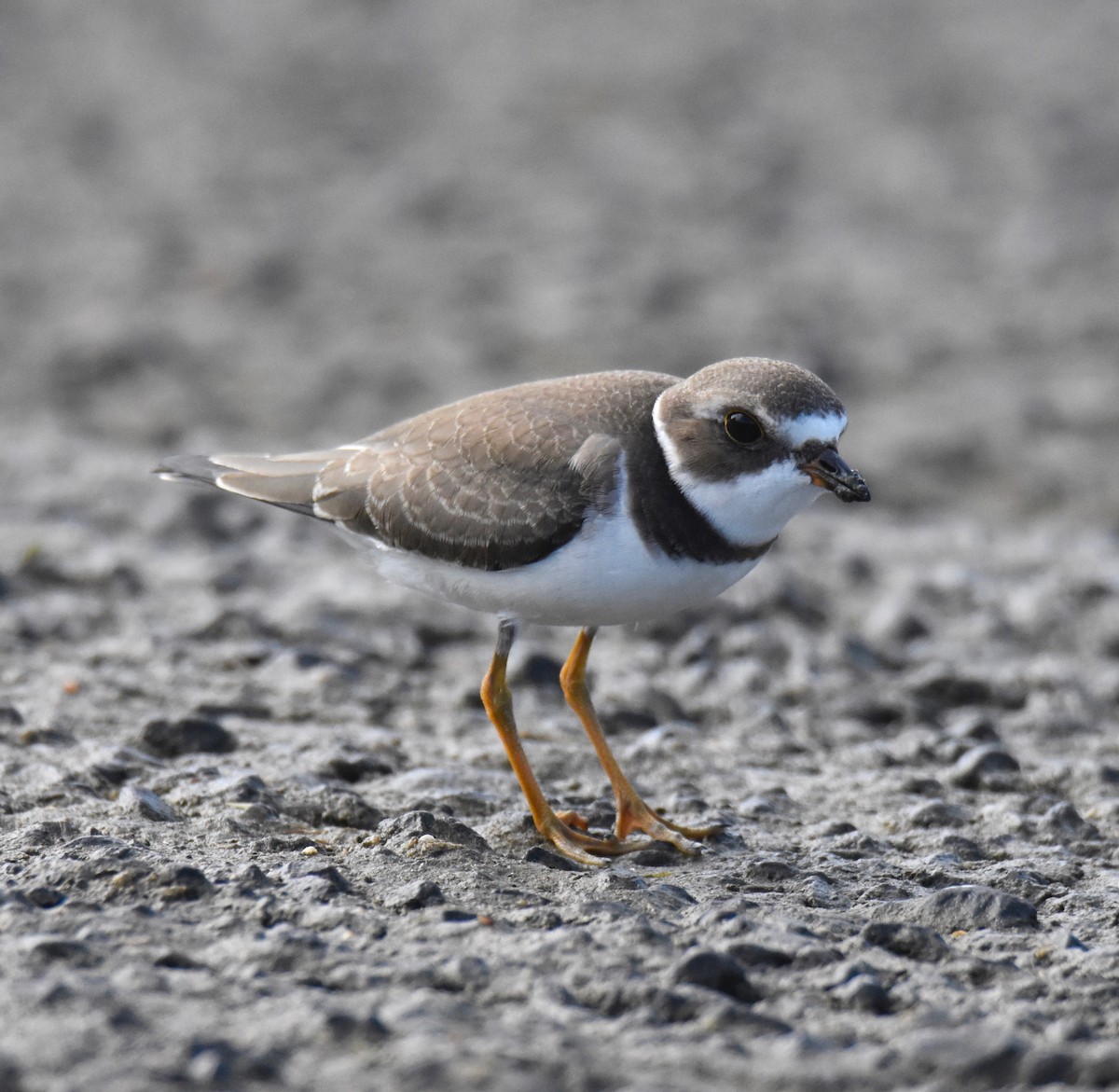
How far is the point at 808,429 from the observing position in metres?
5.11

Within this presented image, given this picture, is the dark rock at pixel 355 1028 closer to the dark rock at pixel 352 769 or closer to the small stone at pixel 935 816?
the dark rock at pixel 352 769

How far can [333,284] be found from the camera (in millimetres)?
12430

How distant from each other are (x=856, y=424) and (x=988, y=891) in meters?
6.10

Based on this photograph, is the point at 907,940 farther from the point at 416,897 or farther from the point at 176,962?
the point at 176,962

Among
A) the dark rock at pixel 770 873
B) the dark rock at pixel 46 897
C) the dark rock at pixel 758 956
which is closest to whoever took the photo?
the dark rock at pixel 758 956

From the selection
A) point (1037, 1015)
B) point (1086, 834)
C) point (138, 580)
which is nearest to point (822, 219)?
point (138, 580)

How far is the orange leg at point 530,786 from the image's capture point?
5277 mm

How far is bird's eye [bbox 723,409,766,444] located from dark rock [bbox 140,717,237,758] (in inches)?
96.0

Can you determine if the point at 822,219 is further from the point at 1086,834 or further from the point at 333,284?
the point at 1086,834

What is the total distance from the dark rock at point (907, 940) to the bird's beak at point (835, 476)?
141 cm

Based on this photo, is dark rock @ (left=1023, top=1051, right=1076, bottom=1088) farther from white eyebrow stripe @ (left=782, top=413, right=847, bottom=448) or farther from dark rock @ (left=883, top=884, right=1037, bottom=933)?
white eyebrow stripe @ (left=782, top=413, right=847, bottom=448)

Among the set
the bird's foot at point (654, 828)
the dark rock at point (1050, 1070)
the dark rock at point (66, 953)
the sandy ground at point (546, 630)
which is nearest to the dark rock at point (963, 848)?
the sandy ground at point (546, 630)

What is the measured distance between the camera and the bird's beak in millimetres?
5105

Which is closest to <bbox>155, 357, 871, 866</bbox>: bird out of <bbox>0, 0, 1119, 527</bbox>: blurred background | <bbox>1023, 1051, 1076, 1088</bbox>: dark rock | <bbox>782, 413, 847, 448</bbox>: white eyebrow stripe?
<bbox>782, 413, 847, 448</bbox>: white eyebrow stripe
